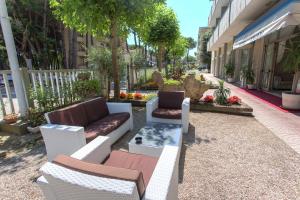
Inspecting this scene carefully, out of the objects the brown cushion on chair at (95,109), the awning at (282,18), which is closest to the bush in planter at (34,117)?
the brown cushion on chair at (95,109)

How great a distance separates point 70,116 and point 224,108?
459 cm

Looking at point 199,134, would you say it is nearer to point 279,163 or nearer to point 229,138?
point 229,138

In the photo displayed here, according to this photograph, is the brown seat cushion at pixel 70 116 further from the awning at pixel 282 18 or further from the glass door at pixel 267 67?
the glass door at pixel 267 67

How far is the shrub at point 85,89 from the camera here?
5.52m

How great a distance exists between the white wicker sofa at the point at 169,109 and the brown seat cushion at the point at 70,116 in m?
1.51

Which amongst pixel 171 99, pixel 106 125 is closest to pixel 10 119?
pixel 106 125

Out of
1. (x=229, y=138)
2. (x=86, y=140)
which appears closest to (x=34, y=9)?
(x=86, y=140)

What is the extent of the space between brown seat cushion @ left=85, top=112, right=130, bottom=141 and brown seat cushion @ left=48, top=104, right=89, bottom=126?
7.7 inches

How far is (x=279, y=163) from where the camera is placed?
283 cm

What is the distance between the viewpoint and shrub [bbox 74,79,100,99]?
18.1ft

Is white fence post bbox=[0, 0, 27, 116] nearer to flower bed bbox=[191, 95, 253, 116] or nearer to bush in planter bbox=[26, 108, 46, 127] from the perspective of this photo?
bush in planter bbox=[26, 108, 46, 127]

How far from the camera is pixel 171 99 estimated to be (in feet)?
14.8

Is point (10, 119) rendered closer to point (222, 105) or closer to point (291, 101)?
point (222, 105)

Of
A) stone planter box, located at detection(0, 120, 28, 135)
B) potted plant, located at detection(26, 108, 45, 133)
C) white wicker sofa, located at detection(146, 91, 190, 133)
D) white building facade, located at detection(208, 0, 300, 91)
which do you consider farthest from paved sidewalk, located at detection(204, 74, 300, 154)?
stone planter box, located at detection(0, 120, 28, 135)
